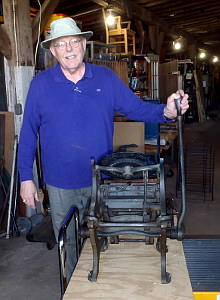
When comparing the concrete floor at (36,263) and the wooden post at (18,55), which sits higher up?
the wooden post at (18,55)

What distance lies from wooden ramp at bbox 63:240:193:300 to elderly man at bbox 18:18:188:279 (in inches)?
18.4

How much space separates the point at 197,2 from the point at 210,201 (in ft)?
17.2

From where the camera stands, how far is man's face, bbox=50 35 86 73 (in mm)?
1898

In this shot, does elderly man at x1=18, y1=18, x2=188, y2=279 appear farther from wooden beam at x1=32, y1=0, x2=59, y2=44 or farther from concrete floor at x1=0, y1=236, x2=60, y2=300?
wooden beam at x1=32, y1=0, x2=59, y2=44

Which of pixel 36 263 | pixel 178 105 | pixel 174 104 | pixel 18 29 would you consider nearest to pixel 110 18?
pixel 18 29

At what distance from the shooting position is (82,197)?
7.15ft

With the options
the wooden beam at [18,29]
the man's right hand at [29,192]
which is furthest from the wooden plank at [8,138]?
the man's right hand at [29,192]

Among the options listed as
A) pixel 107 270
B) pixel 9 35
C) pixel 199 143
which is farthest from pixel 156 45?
pixel 107 270

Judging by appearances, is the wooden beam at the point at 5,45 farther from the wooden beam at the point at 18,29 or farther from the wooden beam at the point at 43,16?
the wooden beam at the point at 43,16

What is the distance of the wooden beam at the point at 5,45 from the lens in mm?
3711

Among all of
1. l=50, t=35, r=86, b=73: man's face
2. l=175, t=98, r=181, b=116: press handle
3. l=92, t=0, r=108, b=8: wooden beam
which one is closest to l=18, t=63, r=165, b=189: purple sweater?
l=50, t=35, r=86, b=73: man's face

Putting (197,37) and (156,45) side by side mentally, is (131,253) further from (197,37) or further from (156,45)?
(197,37)

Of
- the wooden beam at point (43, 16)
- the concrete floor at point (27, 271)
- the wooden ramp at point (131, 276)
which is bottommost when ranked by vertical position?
the concrete floor at point (27, 271)

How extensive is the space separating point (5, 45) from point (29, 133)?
2.06 meters
